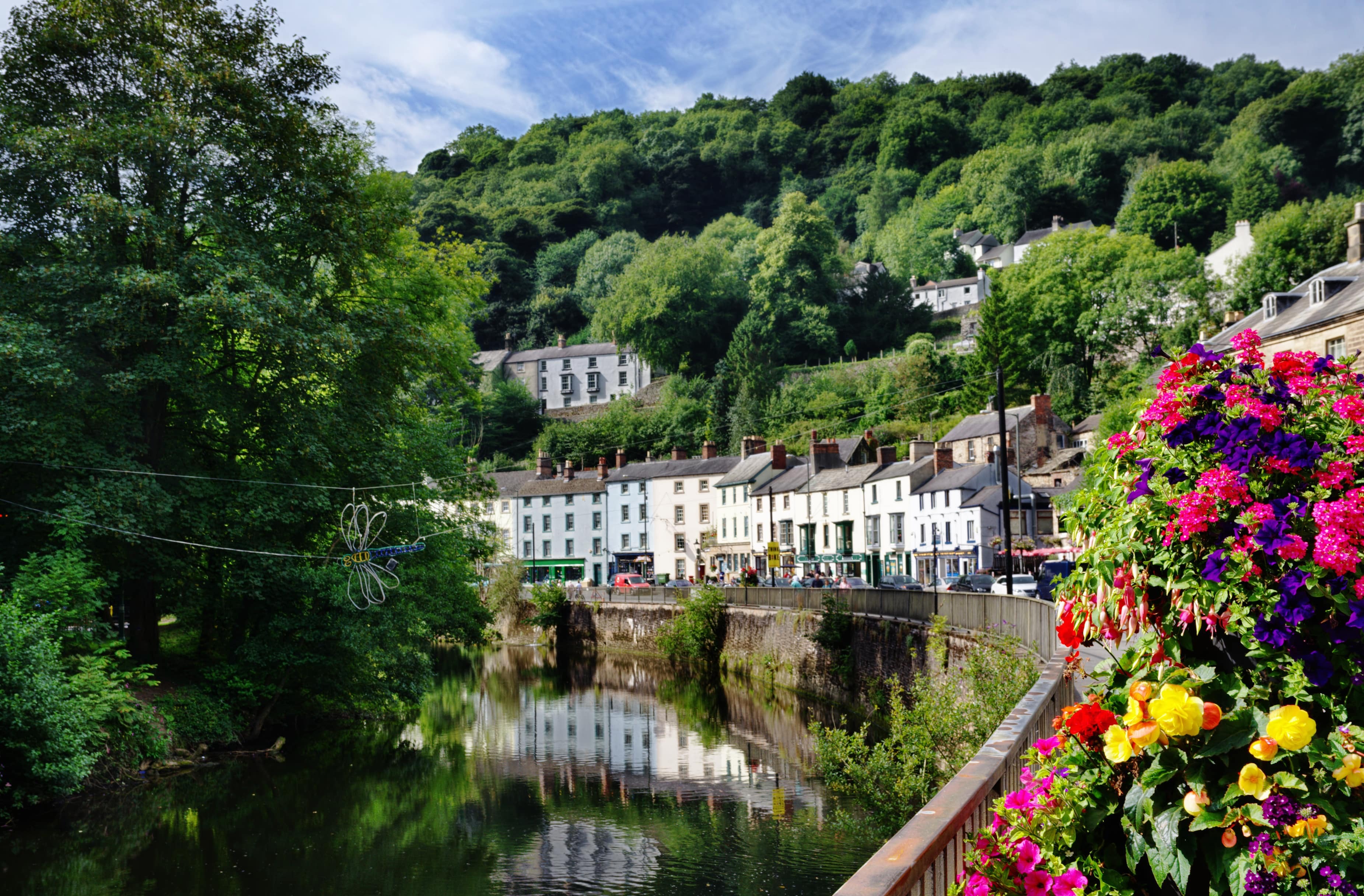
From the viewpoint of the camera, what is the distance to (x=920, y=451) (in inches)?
2479

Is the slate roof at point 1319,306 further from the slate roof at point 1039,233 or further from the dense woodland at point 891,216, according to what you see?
the slate roof at point 1039,233

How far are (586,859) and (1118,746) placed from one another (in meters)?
17.3

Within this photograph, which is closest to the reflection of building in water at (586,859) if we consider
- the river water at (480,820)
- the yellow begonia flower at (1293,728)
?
the river water at (480,820)

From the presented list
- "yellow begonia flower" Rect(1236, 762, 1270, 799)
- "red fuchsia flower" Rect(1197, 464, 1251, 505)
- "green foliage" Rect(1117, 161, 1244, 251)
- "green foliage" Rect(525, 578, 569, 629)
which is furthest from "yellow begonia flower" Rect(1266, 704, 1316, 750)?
"green foliage" Rect(1117, 161, 1244, 251)

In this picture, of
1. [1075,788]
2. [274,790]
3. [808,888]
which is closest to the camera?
[1075,788]

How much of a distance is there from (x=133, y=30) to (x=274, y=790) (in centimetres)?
1664

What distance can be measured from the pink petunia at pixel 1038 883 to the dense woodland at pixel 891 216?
52.3m

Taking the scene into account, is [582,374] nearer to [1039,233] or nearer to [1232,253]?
[1039,233]

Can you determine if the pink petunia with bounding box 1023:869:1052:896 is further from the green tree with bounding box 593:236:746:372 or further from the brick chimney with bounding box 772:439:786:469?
the green tree with bounding box 593:236:746:372

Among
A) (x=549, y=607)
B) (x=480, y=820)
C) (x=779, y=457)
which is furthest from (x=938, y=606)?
(x=779, y=457)

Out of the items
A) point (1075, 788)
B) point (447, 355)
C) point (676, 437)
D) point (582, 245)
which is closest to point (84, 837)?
point (447, 355)

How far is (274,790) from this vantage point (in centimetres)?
2319

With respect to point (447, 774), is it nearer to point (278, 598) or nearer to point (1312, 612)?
point (278, 598)

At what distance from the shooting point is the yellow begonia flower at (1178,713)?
3.05 meters
